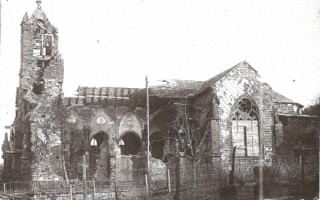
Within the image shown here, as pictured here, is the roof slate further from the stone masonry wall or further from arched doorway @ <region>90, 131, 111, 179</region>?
arched doorway @ <region>90, 131, 111, 179</region>

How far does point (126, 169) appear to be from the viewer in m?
32.2

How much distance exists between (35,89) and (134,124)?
8042 mm

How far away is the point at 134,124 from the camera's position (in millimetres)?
35375

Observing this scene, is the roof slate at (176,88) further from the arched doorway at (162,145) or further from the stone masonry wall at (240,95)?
the stone masonry wall at (240,95)

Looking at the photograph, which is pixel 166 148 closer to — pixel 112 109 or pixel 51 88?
pixel 112 109

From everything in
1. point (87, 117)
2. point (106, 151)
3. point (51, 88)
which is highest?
point (51, 88)

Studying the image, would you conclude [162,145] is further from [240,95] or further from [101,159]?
[240,95]

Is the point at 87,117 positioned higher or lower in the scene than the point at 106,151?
higher

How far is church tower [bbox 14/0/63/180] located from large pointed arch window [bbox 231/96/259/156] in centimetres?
1258

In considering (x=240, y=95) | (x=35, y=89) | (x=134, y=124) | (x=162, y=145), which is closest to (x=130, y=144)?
(x=134, y=124)

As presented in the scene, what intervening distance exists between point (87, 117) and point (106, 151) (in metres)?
3.41

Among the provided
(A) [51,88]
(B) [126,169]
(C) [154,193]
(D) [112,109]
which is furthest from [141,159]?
(C) [154,193]

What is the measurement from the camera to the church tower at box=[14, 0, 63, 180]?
32.1m

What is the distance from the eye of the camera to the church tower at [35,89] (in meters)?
32.1
